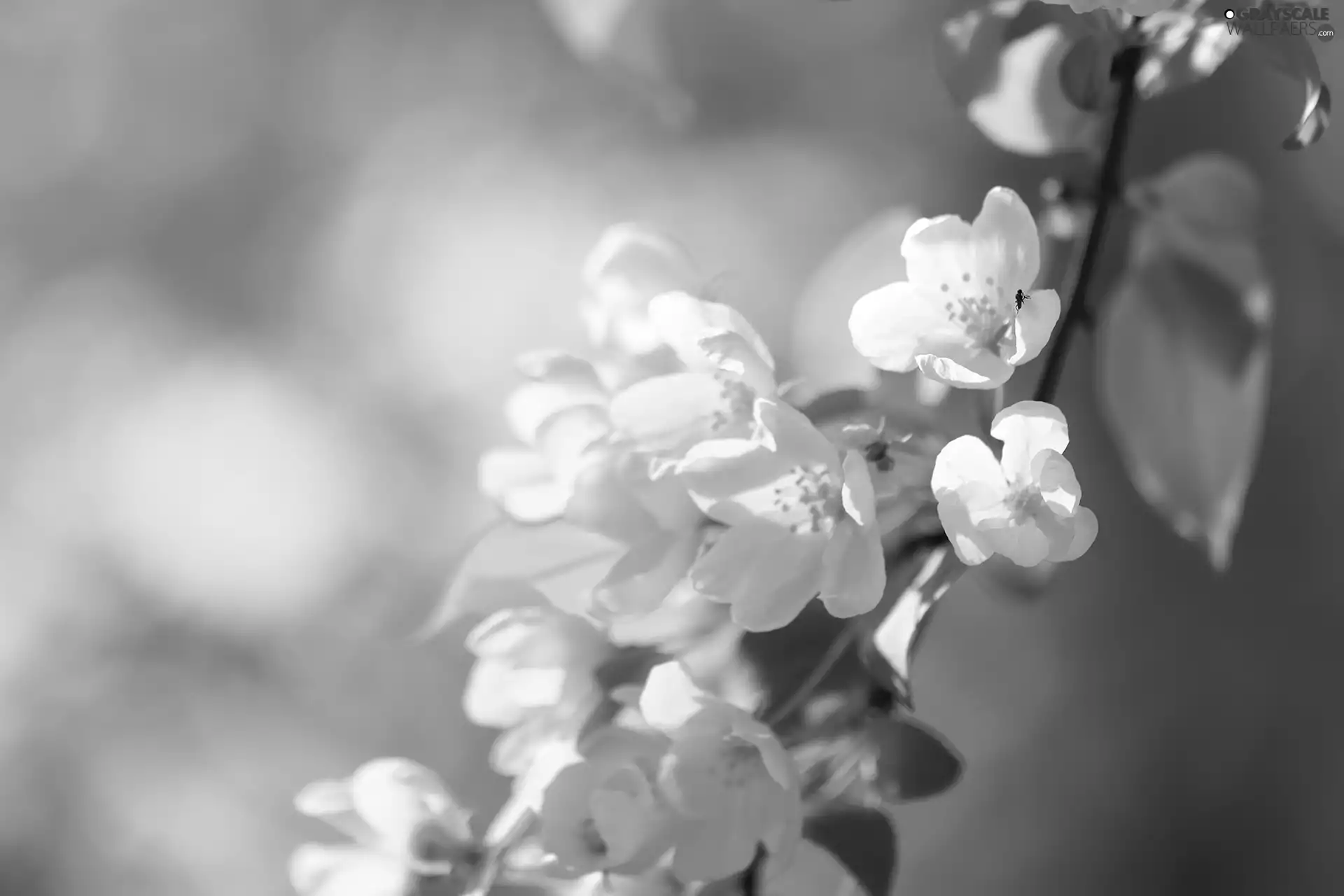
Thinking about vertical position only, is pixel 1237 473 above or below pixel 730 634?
below

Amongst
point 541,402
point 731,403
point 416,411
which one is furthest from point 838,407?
point 416,411

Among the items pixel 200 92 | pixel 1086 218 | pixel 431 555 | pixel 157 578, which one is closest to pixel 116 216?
pixel 200 92

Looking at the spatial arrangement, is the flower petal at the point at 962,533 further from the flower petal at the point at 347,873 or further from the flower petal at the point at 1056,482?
the flower petal at the point at 347,873

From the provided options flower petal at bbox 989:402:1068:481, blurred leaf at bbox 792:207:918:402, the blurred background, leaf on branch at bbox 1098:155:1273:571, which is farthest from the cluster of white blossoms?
the blurred background

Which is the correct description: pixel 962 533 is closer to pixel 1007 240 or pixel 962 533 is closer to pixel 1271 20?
pixel 1007 240

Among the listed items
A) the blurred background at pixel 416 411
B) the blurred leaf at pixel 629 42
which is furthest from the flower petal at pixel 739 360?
the blurred background at pixel 416 411

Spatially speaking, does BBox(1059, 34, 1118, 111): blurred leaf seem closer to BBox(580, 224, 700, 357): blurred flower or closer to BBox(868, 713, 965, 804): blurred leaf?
BBox(580, 224, 700, 357): blurred flower

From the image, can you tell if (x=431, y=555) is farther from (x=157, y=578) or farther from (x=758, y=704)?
(x=758, y=704)
